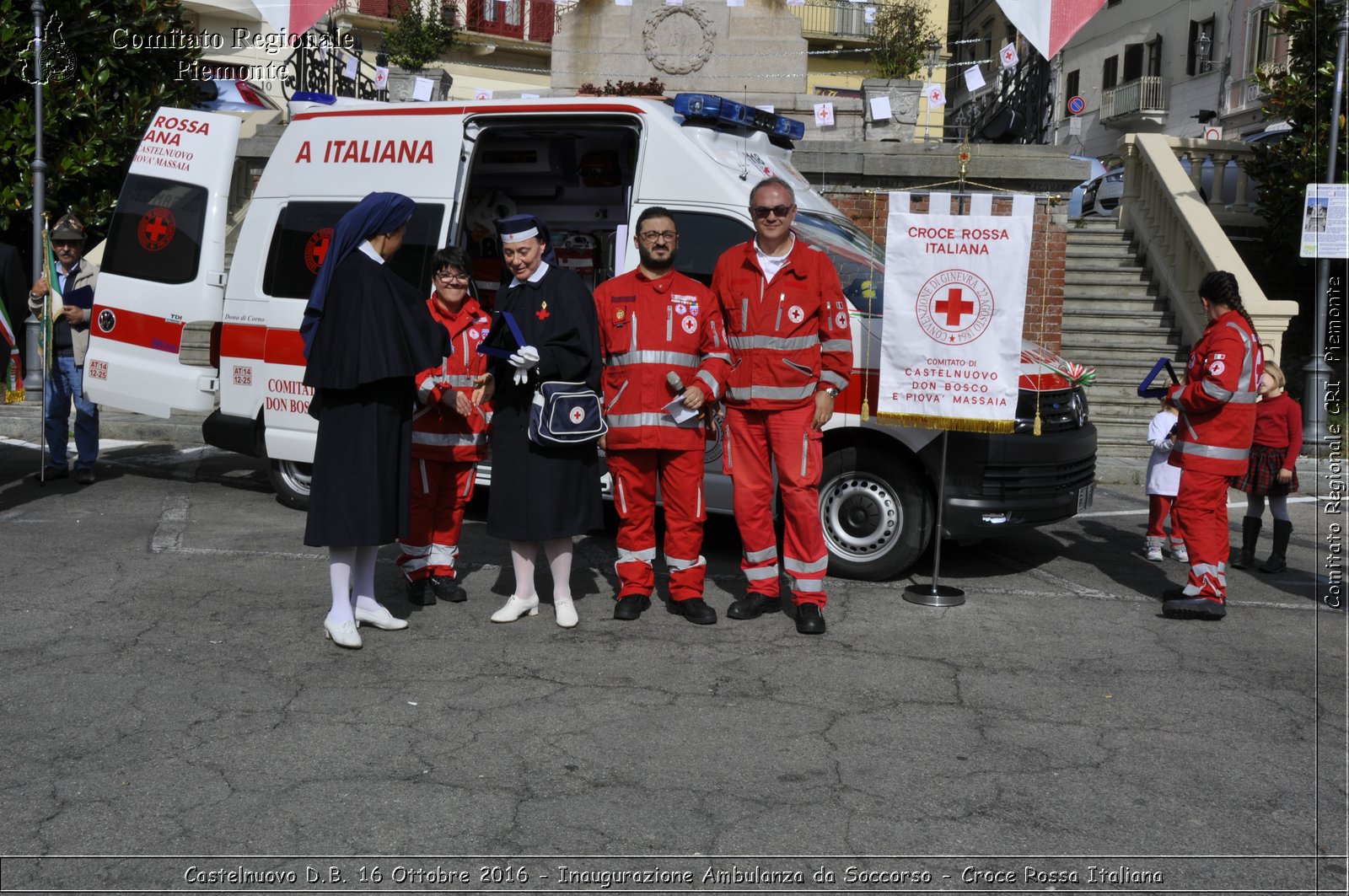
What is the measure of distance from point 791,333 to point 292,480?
4333mm

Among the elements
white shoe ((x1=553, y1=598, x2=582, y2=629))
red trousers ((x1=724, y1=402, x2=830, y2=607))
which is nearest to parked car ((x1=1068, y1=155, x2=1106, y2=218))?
red trousers ((x1=724, y1=402, x2=830, y2=607))

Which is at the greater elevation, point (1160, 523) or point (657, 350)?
point (657, 350)

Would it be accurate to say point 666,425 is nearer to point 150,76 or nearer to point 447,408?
point 447,408

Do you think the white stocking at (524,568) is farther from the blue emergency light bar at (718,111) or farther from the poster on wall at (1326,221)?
the poster on wall at (1326,221)

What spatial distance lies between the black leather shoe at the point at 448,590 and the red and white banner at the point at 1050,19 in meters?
7.38

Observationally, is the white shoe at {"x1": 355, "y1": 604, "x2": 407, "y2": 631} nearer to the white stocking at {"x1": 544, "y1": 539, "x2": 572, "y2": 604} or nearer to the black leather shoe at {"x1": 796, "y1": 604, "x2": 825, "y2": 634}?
the white stocking at {"x1": 544, "y1": 539, "x2": 572, "y2": 604}

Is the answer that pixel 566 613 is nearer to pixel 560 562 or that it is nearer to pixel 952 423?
pixel 560 562

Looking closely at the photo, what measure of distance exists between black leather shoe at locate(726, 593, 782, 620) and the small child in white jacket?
2974 mm

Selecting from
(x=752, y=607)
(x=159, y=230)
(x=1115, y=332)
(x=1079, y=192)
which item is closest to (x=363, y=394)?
(x=752, y=607)

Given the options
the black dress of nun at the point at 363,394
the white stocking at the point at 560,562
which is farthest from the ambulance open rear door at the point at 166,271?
the white stocking at the point at 560,562

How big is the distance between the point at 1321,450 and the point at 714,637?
9.05 m

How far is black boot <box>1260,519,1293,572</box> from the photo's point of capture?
25.8 ft

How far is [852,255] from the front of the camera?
747cm

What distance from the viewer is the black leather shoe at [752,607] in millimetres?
6340
